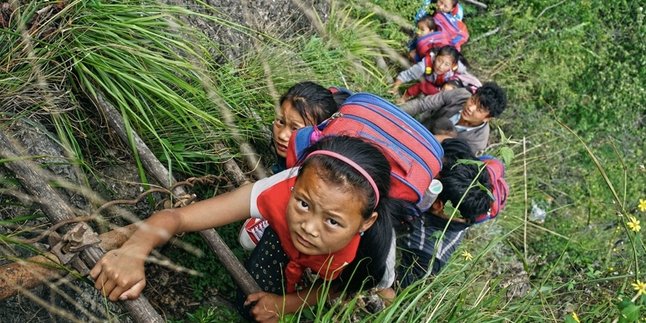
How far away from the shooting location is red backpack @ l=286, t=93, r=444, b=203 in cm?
243

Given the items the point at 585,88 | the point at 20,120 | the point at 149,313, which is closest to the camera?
the point at 149,313

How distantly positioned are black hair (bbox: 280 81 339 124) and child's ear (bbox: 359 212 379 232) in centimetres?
79

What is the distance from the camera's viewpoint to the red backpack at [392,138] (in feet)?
7.98

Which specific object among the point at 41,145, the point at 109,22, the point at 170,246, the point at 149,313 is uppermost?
the point at 109,22

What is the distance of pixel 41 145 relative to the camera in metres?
2.60

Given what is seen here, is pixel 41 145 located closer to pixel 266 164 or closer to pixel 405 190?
pixel 266 164

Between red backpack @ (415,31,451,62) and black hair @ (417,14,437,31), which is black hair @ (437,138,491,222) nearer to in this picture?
red backpack @ (415,31,451,62)

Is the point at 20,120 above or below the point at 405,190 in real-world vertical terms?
above

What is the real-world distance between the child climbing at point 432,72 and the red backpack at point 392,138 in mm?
2284

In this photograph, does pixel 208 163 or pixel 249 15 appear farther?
pixel 249 15

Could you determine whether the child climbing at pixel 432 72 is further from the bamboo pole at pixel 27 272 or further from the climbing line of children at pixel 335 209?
the bamboo pole at pixel 27 272

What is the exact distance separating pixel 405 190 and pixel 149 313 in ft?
3.37

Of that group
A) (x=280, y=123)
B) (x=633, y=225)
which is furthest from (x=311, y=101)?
(x=633, y=225)

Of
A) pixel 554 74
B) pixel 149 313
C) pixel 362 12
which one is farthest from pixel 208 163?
pixel 554 74
